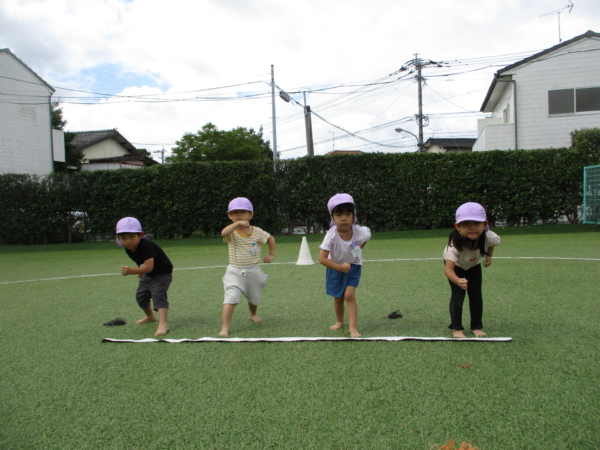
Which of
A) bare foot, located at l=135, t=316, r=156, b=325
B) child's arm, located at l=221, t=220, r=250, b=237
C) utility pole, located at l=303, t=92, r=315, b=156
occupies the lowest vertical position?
bare foot, located at l=135, t=316, r=156, b=325

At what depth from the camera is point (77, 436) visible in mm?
2664

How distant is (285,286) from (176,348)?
10.6 ft

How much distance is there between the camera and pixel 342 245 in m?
4.59

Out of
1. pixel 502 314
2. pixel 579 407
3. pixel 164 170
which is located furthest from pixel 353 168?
pixel 579 407

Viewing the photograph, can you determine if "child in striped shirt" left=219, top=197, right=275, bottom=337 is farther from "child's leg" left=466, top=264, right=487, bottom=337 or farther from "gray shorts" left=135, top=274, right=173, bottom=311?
"child's leg" left=466, top=264, right=487, bottom=337

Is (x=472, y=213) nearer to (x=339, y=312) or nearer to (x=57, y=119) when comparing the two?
(x=339, y=312)

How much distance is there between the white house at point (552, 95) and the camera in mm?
Answer: 21359

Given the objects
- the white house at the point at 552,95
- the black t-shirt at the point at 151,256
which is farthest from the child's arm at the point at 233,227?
the white house at the point at 552,95

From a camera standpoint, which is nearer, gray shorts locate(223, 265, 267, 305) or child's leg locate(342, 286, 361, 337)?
child's leg locate(342, 286, 361, 337)

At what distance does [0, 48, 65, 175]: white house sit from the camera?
24.2m

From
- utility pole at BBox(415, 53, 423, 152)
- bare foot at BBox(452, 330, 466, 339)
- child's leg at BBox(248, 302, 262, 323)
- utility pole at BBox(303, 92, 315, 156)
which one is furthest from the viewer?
utility pole at BBox(415, 53, 423, 152)

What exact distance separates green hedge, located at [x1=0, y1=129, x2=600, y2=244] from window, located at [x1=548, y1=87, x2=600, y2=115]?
296 cm

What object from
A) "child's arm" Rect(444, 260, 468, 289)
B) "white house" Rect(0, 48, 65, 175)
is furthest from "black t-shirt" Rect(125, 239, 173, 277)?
"white house" Rect(0, 48, 65, 175)

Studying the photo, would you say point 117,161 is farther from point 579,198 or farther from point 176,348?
point 176,348
